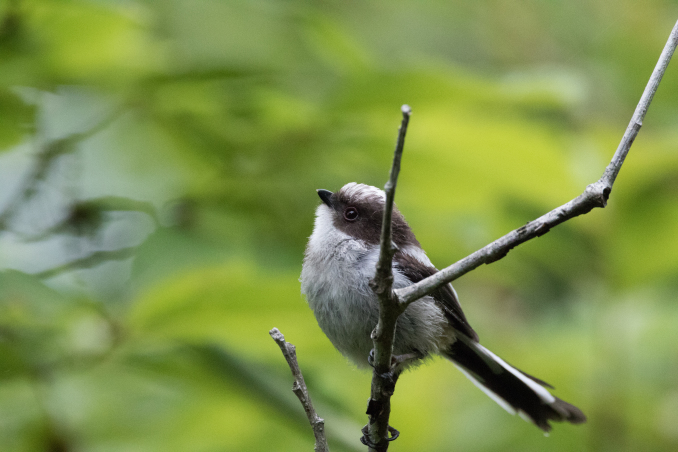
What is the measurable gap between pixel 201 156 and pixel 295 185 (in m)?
0.51

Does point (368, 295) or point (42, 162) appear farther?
point (42, 162)

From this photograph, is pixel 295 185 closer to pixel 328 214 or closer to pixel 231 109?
pixel 328 214

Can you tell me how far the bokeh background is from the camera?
8.63 ft

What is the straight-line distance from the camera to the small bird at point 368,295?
2703 millimetres

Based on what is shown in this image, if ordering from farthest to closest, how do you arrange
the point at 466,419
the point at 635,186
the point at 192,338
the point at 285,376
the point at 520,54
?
the point at 520,54 < the point at 466,419 < the point at 635,186 < the point at 285,376 < the point at 192,338

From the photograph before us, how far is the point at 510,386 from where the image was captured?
375 centimetres

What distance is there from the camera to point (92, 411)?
141 inches

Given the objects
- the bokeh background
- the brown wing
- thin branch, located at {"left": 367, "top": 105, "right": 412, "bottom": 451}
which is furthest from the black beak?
thin branch, located at {"left": 367, "top": 105, "right": 412, "bottom": 451}

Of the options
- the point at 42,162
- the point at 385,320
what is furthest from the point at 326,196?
the point at 385,320

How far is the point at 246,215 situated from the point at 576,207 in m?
2.16

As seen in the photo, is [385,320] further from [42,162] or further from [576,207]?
[42,162]

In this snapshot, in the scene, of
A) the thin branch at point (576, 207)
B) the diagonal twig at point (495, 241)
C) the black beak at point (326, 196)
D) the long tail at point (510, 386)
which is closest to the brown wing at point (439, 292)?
the long tail at point (510, 386)

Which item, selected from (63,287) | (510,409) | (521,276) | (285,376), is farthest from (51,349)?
(521,276)

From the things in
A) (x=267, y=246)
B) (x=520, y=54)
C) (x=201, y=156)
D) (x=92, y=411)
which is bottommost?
(x=92, y=411)
